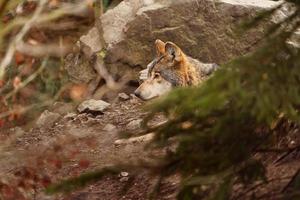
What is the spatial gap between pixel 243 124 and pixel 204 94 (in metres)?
0.81

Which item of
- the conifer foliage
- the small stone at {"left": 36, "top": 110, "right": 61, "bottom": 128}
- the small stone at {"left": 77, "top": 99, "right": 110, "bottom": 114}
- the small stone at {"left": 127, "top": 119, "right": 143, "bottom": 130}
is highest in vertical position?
the conifer foliage

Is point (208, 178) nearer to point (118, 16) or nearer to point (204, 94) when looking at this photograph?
point (204, 94)

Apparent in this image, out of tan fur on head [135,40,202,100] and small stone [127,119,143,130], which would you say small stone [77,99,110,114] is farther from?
tan fur on head [135,40,202,100]

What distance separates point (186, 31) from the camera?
10.7m

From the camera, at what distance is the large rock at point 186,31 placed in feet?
34.2

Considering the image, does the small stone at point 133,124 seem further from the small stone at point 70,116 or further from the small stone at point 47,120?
the small stone at point 47,120

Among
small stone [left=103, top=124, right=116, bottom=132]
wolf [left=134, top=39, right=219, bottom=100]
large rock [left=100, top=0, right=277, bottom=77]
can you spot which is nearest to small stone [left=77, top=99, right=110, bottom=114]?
small stone [left=103, top=124, right=116, bottom=132]

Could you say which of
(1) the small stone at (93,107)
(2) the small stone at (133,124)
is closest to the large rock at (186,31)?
(1) the small stone at (93,107)

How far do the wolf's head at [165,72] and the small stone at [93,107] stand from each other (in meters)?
1.07

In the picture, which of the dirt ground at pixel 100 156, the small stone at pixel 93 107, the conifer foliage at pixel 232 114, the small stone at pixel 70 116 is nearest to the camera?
the conifer foliage at pixel 232 114

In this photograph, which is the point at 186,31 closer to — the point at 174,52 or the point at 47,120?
the point at 174,52

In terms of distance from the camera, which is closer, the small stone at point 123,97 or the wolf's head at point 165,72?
the wolf's head at point 165,72

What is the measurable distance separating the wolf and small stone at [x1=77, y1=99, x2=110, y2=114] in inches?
41.9

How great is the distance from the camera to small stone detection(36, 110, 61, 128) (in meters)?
10.3
